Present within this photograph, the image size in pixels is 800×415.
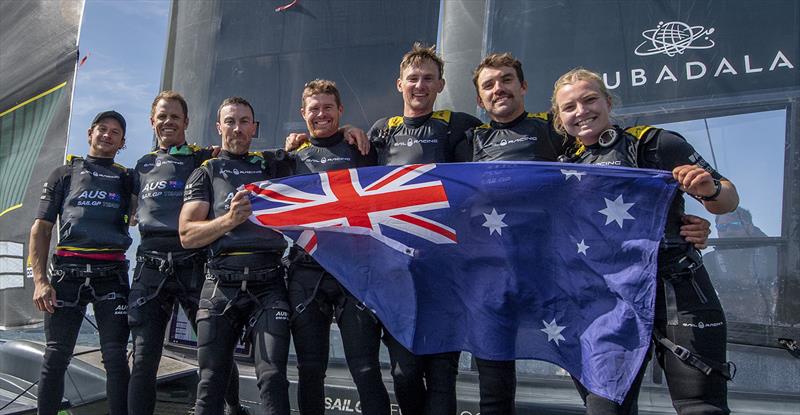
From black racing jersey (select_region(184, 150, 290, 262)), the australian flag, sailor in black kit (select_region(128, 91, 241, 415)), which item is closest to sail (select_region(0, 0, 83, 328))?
sailor in black kit (select_region(128, 91, 241, 415))

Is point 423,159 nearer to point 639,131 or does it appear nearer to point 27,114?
point 639,131

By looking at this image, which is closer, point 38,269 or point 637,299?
point 637,299

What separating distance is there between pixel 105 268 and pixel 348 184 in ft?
5.49

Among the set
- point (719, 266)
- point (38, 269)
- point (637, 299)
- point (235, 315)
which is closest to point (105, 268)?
point (38, 269)

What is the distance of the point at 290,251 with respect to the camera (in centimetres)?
338

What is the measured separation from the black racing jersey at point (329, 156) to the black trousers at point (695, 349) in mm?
1664

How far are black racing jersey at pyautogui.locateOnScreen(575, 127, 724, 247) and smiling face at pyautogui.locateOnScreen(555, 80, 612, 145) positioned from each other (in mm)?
67

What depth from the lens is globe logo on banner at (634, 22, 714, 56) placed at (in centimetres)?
411

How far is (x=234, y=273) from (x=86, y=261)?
1.14 m

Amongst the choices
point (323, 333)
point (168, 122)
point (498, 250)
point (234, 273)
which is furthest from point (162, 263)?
point (498, 250)

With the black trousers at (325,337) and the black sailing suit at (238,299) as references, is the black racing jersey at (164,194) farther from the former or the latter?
the black trousers at (325,337)

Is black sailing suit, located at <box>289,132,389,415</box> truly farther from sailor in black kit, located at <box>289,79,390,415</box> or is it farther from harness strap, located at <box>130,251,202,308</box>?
harness strap, located at <box>130,251,202,308</box>

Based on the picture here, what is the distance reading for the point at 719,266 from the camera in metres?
3.90

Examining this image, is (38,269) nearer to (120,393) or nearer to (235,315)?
(120,393)
